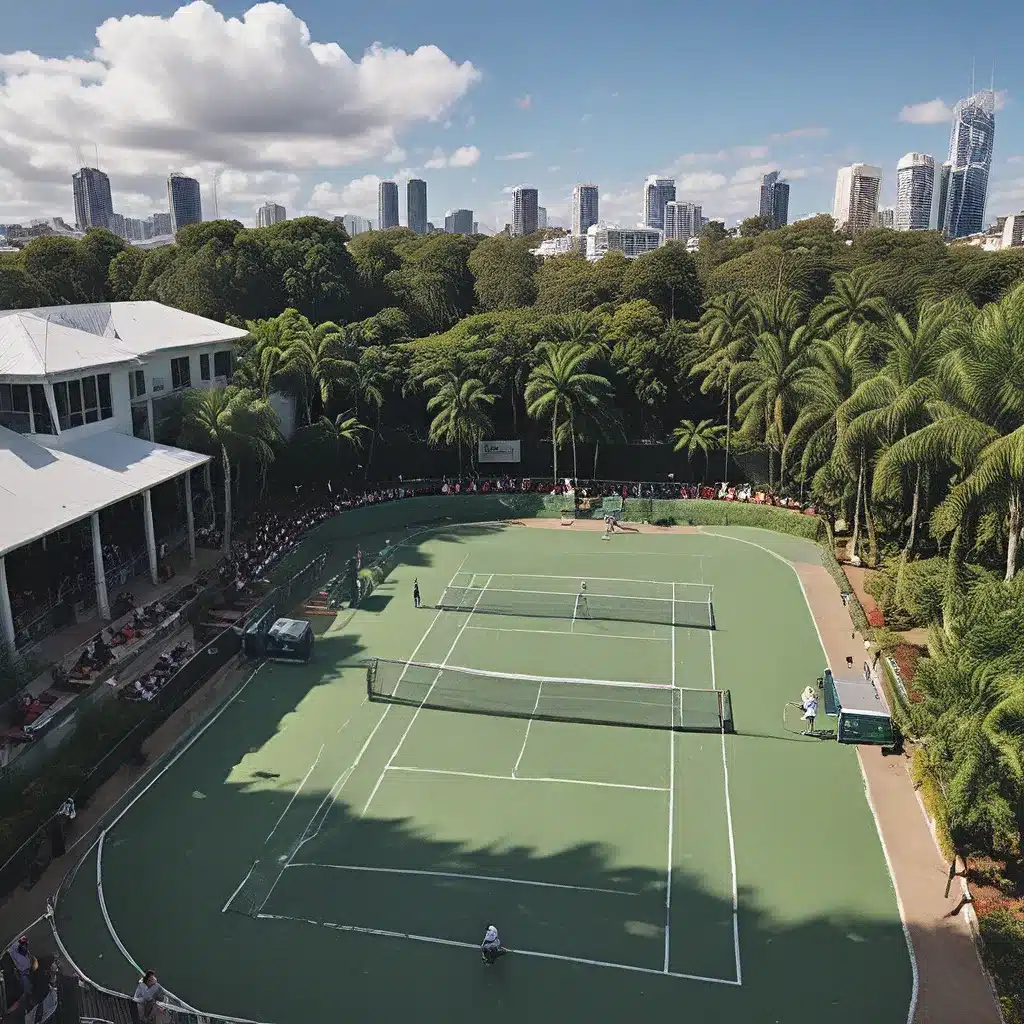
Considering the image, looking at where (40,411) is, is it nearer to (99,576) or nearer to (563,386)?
(99,576)

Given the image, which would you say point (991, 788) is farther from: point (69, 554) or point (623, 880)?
point (69, 554)

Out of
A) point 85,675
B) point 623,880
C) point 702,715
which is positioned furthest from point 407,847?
point 85,675

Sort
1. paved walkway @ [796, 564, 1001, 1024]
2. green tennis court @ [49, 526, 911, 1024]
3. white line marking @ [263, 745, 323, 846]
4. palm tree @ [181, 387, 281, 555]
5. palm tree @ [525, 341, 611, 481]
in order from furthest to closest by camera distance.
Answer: palm tree @ [525, 341, 611, 481] < palm tree @ [181, 387, 281, 555] < white line marking @ [263, 745, 323, 846] < green tennis court @ [49, 526, 911, 1024] < paved walkway @ [796, 564, 1001, 1024]

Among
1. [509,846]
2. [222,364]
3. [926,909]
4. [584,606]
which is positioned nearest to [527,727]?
[509,846]

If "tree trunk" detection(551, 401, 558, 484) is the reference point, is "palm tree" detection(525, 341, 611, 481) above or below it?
above

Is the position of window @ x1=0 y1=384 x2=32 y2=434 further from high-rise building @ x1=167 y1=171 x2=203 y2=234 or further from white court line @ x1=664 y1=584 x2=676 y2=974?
high-rise building @ x1=167 y1=171 x2=203 y2=234

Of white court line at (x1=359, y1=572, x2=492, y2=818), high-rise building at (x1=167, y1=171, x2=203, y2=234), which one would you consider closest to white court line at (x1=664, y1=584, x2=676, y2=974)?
white court line at (x1=359, y1=572, x2=492, y2=818)

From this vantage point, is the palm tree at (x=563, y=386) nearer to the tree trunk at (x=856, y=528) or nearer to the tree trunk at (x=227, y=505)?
the tree trunk at (x=856, y=528)
